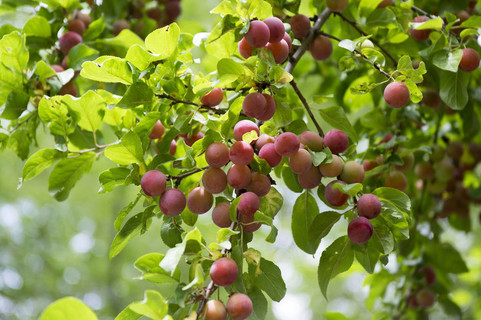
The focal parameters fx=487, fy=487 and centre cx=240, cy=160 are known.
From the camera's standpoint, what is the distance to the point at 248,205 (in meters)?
0.59

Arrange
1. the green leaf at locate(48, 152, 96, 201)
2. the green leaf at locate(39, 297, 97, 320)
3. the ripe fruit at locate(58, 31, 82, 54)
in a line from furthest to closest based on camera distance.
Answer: the ripe fruit at locate(58, 31, 82, 54) < the green leaf at locate(48, 152, 96, 201) < the green leaf at locate(39, 297, 97, 320)

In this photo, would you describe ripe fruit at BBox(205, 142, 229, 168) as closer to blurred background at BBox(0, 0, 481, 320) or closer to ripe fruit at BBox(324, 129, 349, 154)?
ripe fruit at BBox(324, 129, 349, 154)

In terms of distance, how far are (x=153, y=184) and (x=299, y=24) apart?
0.42 meters

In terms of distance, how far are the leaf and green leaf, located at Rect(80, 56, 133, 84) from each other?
0.39 metres

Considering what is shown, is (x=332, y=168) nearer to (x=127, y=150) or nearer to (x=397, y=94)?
(x=397, y=94)

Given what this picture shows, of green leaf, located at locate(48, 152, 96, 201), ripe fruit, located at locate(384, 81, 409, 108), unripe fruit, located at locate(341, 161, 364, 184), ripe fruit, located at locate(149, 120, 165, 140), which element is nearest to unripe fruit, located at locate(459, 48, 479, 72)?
ripe fruit, located at locate(384, 81, 409, 108)

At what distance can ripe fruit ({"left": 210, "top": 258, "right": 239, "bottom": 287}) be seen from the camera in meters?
0.54

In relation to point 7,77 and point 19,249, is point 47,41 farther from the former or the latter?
point 19,249

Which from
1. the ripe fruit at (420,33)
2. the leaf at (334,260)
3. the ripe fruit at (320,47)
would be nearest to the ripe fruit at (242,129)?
the leaf at (334,260)

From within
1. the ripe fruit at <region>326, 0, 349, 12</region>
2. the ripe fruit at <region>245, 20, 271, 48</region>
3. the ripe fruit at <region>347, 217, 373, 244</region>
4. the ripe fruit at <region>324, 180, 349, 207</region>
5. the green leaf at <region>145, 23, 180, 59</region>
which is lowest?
the ripe fruit at <region>347, 217, 373, 244</region>

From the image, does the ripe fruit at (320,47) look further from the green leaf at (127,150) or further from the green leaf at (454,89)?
the green leaf at (127,150)

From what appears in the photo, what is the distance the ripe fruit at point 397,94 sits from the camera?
2.27 feet

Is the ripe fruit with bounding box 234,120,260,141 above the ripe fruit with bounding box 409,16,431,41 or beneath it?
above

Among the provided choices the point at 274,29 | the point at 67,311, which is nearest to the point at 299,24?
the point at 274,29
